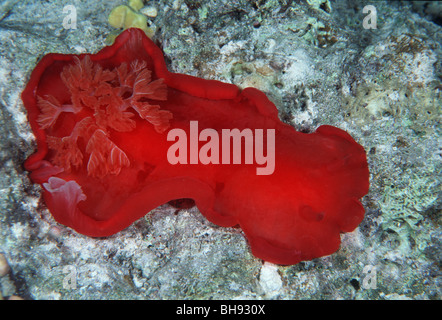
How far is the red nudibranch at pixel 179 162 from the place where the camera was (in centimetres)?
247

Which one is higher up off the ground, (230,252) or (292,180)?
(292,180)

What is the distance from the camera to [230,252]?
2568 millimetres

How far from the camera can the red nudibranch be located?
2.47 metres

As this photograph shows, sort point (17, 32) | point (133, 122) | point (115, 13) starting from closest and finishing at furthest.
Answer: point (133, 122) → point (17, 32) → point (115, 13)

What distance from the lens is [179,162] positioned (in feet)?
8.52

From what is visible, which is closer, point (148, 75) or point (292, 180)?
point (292, 180)

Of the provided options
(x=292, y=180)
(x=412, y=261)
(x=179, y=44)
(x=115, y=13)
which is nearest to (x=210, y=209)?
(x=292, y=180)

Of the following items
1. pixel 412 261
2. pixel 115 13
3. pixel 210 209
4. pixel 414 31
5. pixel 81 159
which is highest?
pixel 115 13

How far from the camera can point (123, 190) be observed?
2.62m

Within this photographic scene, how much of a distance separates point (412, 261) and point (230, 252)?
161 centimetres
